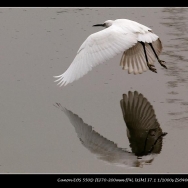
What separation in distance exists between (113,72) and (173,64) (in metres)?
0.91

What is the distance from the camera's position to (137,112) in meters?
8.73

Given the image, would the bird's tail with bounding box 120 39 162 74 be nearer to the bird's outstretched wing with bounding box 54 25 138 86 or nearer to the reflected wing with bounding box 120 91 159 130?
the reflected wing with bounding box 120 91 159 130

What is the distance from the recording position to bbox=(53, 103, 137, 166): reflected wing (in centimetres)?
743

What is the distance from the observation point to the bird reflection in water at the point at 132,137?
7.45 m

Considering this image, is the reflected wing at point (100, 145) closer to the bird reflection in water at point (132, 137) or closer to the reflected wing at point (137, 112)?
the bird reflection in water at point (132, 137)

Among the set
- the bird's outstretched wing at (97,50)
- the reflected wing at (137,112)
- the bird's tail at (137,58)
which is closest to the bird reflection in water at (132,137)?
the reflected wing at (137,112)

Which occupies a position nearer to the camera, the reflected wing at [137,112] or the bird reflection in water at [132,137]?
the bird reflection in water at [132,137]

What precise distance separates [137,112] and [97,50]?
3.06 feet

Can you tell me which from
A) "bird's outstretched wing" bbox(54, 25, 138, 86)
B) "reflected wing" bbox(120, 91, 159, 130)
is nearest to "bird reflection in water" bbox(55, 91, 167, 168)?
"reflected wing" bbox(120, 91, 159, 130)

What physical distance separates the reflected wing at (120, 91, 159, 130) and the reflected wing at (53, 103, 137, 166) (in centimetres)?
51

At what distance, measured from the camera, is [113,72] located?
33.5 ft

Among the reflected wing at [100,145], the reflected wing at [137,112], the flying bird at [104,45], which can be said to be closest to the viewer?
the reflected wing at [100,145]

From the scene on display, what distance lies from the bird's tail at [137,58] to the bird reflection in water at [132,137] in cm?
73
